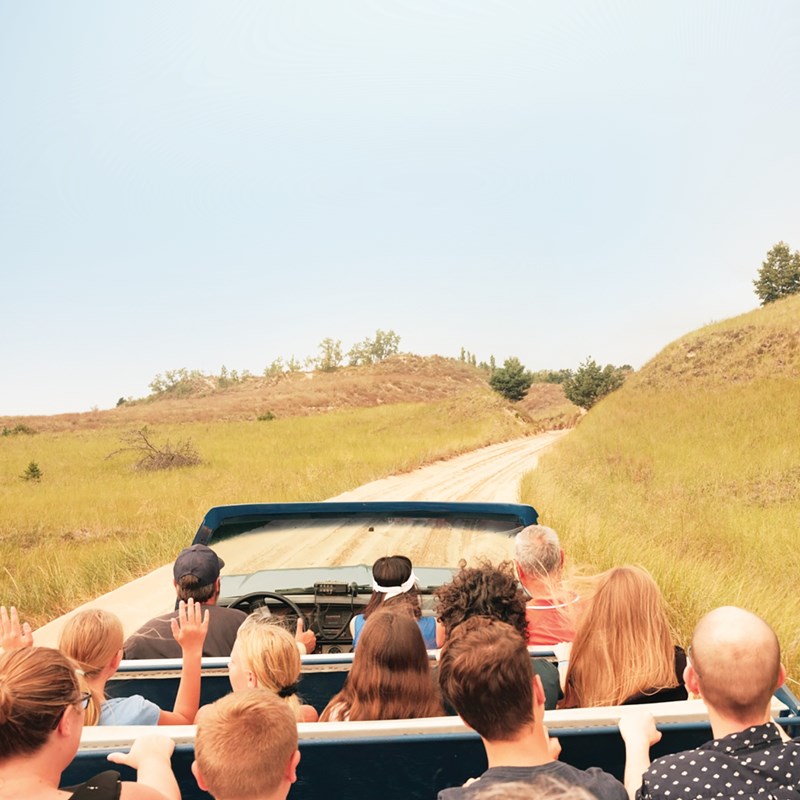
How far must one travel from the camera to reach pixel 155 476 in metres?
27.0

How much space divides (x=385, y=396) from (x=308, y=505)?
102703 millimetres

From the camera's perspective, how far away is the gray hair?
3121 mm

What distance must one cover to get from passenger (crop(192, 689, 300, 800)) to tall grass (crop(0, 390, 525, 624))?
297 inches

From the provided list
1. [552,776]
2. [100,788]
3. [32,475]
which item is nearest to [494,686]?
[552,776]

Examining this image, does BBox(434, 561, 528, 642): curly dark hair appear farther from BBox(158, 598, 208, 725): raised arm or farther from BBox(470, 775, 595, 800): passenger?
BBox(470, 775, 595, 800): passenger

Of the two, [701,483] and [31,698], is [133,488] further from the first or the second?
[31,698]

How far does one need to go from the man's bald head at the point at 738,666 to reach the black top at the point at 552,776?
0.33m

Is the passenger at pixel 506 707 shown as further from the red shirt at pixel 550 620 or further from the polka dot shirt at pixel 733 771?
the red shirt at pixel 550 620

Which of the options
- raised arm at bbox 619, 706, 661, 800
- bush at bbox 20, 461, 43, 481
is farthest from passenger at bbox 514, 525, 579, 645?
bush at bbox 20, 461, 43, 481

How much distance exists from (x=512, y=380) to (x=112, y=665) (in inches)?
2944

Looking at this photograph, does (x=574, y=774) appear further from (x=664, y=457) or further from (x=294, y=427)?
(x=294, y=427)

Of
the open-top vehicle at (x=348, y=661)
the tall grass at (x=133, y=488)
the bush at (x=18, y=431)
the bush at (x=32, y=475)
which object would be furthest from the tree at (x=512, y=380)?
the open-top vehicle at (x=348, y=661)

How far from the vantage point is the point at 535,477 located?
19469mm

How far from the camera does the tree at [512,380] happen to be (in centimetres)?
7556
